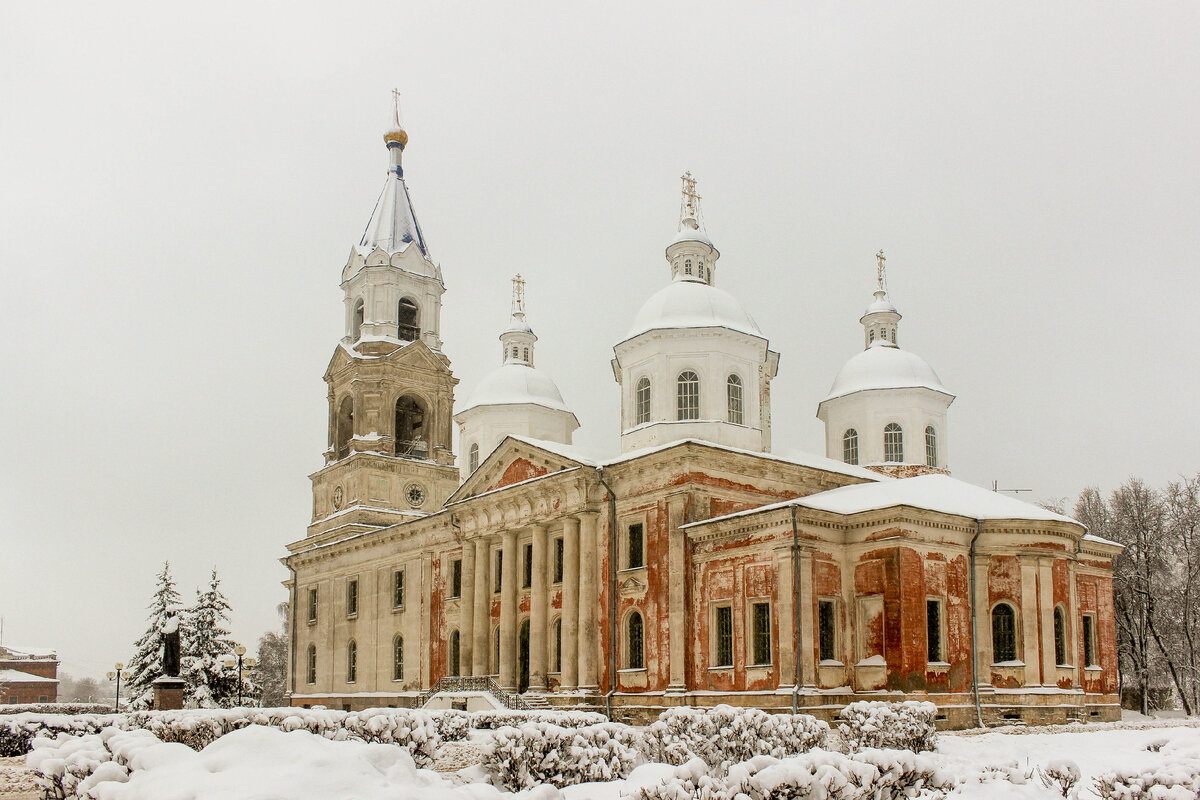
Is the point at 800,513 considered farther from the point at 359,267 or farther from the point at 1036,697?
the point at 359,267

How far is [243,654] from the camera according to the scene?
4253cm

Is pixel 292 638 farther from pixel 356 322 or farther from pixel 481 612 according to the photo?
pixel 481 612

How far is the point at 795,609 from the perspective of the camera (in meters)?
28.8

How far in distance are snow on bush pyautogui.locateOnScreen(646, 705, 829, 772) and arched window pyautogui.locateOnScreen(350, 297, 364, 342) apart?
34.8 m

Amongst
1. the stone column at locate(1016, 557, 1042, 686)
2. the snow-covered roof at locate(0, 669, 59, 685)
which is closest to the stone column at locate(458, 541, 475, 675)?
the stone column at locate(1016, 557, 1042, 686)

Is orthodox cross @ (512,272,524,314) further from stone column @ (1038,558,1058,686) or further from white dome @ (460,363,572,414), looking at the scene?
stone column @ (1038,558,1058,686)

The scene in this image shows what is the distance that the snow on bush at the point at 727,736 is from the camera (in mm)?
18094

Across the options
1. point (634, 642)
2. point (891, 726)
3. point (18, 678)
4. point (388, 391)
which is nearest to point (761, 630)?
point (634, 642)

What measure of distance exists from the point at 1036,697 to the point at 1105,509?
2418cm

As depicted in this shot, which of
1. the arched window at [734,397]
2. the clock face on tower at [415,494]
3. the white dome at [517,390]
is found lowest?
the clock face on tower at [415,494]

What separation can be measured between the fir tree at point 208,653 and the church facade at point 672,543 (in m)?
6.42

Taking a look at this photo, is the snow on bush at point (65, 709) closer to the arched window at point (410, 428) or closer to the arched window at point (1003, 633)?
the arched window at point (410, 428)

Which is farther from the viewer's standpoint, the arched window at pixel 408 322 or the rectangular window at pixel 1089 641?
the arched window at pixel 408 322

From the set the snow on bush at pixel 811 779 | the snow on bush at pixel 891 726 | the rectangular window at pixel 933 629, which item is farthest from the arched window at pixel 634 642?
the snow on bush at pixel 811 779
